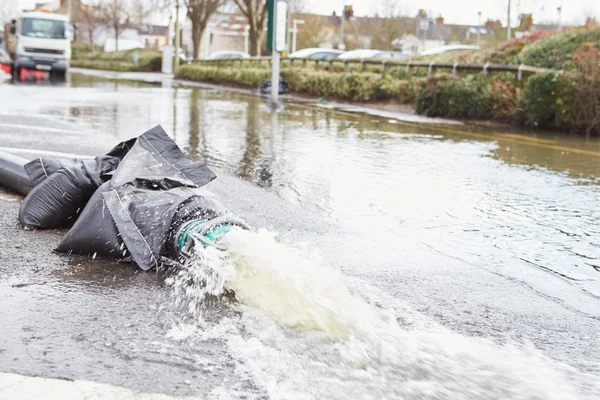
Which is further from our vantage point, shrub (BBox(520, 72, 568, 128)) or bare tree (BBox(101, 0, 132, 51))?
bare tree (BBox(101, 0, 132, 51))

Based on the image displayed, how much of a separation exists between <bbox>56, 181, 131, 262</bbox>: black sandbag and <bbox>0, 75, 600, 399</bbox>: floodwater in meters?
0.22

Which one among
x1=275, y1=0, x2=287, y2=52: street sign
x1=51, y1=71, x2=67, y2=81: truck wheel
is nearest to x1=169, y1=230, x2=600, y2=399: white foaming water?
x1=275, y1=0, x2=287, y2=52: street sign

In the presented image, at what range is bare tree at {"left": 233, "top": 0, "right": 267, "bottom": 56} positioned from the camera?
39.8m

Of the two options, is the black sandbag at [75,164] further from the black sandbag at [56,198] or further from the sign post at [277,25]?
the sign post at [277,25]

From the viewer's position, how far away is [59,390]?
2441 millimetres

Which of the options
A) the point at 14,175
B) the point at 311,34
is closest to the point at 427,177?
the point at 14,175

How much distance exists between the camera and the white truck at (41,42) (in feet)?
99.5

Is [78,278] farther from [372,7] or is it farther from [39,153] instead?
[372,7]

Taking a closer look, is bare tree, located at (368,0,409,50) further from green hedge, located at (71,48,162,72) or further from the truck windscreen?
the truck windscreen

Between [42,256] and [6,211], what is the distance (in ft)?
3.78

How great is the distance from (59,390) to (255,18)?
129ft

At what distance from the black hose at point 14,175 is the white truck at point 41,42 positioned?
2663cm

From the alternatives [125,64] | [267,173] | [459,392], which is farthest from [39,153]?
[125,64]

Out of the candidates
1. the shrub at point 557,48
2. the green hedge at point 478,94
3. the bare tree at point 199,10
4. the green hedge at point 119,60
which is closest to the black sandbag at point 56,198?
the green hedge at point 478,94
